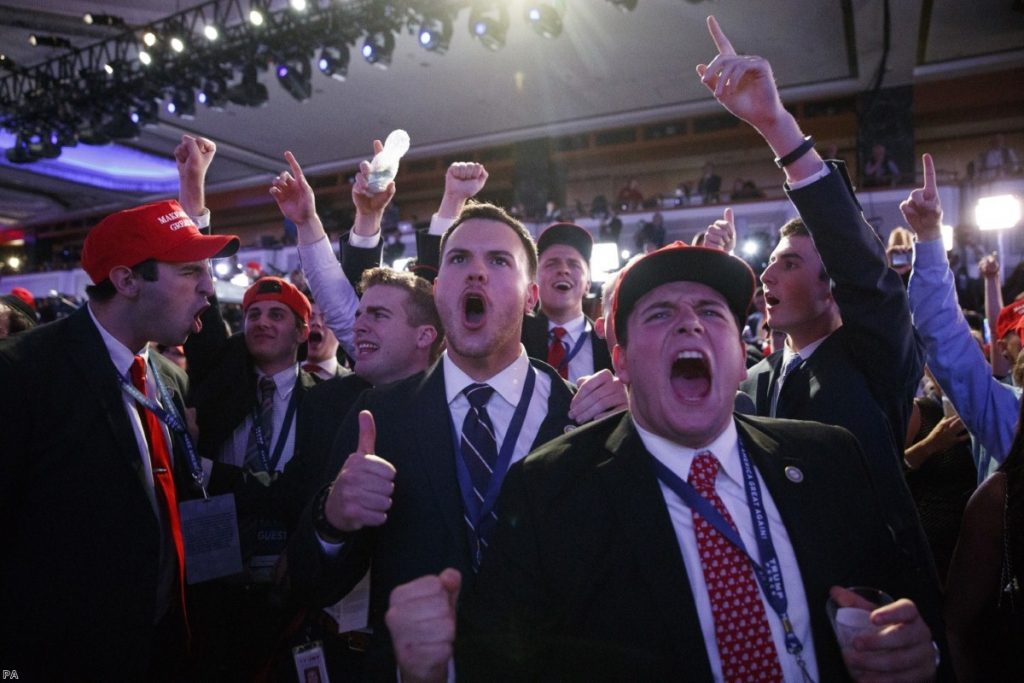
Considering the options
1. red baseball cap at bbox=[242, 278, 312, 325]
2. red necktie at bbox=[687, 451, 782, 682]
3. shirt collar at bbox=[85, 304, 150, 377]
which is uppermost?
red baseball cap at bbox=[242, 278, 312, 325]

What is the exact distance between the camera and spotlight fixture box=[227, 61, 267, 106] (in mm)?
8898

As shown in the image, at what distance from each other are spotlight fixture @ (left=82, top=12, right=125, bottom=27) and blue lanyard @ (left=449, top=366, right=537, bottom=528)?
1077 cm

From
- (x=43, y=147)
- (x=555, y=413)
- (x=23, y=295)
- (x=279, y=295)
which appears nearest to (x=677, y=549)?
(x=555, y=413)

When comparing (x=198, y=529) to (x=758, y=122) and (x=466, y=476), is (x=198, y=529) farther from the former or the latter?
(x=758, y=122)

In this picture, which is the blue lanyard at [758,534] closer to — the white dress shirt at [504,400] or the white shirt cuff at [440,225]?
the white dress shirt at [504,400]

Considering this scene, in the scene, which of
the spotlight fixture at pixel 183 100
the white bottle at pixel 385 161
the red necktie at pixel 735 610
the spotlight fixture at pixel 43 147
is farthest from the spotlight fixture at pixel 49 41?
the red necktie at pixel 735 610

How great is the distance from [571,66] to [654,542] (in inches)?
466

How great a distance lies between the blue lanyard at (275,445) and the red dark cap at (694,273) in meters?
1.94

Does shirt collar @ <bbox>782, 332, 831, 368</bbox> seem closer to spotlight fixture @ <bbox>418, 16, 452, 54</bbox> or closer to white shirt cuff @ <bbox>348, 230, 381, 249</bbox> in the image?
white shirt cuff @ <bbox>348, 230, 381, 249</bbox>

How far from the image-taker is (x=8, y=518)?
64.4 inches

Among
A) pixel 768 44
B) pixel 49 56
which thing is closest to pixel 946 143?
pixel 768 44

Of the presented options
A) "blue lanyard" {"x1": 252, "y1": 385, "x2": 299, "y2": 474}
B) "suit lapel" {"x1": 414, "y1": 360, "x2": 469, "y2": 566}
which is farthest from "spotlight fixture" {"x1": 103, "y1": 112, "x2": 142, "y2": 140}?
"suit lapel" {"x1": 414, "y1": 360, "x2": 469, "y2": 566}

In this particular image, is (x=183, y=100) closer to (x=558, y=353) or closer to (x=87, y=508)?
(x=558, y=353)

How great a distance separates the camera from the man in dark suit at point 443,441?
4.61ft
